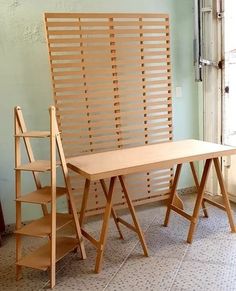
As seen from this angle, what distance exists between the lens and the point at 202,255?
2580 millimetres

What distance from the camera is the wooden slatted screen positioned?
2908 millimetres

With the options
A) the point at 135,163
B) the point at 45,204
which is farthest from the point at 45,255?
the point at 135,163

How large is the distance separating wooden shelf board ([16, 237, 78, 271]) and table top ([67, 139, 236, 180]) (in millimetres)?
653

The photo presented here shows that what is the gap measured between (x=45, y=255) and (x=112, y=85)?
167 cm

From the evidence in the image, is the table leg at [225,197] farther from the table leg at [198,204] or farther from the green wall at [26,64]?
the green wall at [26,64]

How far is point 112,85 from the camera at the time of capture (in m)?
3.10

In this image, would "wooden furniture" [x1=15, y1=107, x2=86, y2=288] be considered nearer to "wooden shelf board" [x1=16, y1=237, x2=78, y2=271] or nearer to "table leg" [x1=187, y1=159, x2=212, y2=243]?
"wooden shelf board" [x1=16, y1=237, x2=78, y2=271]

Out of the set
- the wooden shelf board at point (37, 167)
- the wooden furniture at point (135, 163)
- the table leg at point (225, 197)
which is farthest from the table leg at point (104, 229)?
the table leg at point (225, 197)

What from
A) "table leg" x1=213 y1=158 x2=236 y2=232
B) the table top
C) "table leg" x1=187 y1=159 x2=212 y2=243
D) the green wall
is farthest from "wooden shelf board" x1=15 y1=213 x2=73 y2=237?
"table leg" x1=213 y1=158 x2=236 y2=232

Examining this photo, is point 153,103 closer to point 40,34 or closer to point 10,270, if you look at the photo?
point 40,34

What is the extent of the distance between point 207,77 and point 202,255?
1.99m

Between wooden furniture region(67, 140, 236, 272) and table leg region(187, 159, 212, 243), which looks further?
table leg region(187, 159, 212, 243)

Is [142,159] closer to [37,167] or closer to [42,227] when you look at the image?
[37,167]

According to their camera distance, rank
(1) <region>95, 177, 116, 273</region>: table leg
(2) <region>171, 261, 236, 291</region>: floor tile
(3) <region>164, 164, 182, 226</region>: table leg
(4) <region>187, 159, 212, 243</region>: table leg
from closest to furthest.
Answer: (2) <region>171, 261, 236, 291</region>: floor tile, (1) <region>95, 177, 116, 273</region>: table leg, (4) <region>187, 159, 212, 243</region>: table leg, (3) <region>164, 164, 182, 226</region>: table leg
